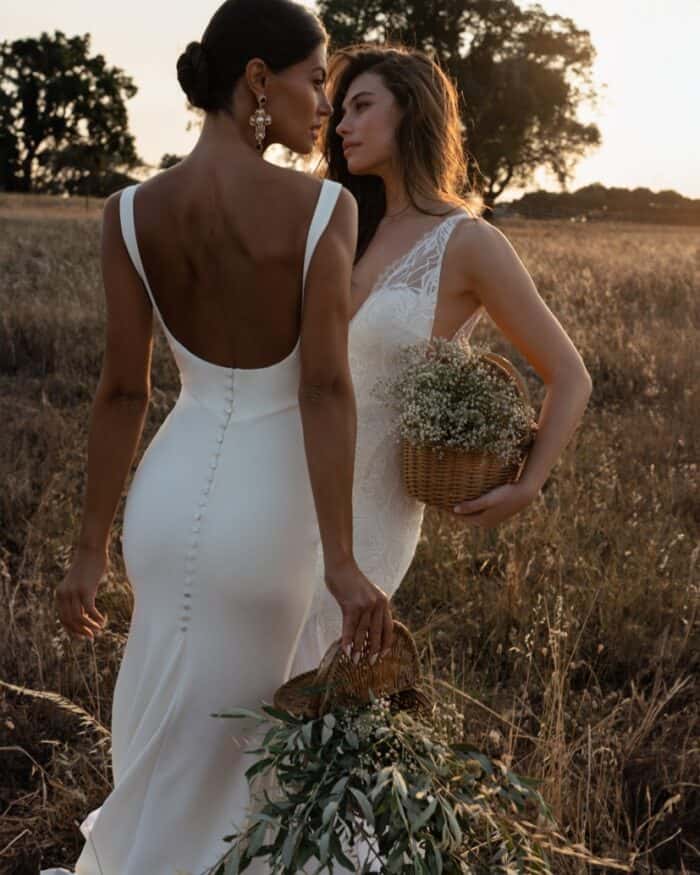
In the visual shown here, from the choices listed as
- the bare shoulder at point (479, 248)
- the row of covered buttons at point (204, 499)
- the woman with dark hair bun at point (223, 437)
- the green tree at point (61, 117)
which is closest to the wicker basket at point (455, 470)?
the bare shoulder at point (479, 248)

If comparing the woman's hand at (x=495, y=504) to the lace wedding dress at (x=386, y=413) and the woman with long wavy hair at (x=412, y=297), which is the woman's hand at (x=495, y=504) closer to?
the woman with long wavy hair at (x=412, y=297)

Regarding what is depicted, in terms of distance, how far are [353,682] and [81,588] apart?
72 cm

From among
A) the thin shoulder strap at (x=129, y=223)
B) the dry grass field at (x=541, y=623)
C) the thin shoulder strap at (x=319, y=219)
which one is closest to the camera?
the thin shoulder strap at (x=319, y=219)

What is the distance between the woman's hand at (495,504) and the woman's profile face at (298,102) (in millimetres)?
975

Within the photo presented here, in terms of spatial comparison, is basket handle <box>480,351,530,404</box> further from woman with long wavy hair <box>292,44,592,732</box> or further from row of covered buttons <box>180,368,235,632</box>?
row of covered buttons <box>180,368,235,632</box>

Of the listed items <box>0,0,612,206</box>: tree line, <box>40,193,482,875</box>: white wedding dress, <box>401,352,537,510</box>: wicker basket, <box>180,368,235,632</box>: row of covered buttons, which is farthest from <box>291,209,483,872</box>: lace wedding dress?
<box>0,0,612,206</box>: tree line

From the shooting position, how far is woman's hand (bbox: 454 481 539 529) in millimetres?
2760

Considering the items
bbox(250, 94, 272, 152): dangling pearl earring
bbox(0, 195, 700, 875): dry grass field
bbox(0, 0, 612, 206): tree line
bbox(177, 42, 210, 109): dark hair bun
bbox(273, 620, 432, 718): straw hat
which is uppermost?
bbox(0, 0, 612, 206): tree line

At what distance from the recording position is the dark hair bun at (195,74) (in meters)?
2.21

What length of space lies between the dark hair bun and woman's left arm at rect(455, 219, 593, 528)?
1.05 m

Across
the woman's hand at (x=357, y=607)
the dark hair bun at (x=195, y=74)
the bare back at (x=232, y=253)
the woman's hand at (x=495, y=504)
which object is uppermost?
the dark hair bun at (x=195, y=74)

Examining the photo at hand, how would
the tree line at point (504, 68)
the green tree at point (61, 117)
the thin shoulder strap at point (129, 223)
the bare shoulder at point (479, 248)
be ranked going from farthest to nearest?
the green tree at point (61, 117) → the tree line at point (504, 68) → the bare shoulder at point (479, 248) → the thin shoulder strap at point (129, 223)

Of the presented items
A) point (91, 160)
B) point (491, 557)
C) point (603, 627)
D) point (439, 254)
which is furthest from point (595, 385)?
point (91, 160)
